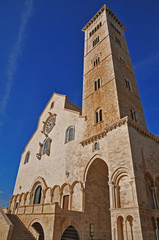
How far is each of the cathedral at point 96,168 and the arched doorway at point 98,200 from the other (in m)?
0.07

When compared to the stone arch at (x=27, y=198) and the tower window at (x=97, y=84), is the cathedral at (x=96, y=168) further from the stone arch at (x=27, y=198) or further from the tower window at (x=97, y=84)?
the stone arch at (x=27, y=198)

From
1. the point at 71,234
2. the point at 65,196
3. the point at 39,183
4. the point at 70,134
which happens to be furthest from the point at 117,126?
the point at 39,183

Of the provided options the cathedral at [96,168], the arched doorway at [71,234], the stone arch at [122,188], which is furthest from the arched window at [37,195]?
the stone arch at [122,188]

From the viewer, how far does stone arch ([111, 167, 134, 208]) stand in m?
10.9

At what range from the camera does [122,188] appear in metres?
11.5

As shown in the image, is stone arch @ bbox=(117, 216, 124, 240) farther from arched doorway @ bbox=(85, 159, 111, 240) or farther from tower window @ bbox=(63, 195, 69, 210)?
tower window @ bbox=(63, 195, 69, 210)

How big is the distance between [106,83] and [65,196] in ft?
39.9

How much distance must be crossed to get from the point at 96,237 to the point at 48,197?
265 inches

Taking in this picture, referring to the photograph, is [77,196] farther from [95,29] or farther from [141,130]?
[95,29]

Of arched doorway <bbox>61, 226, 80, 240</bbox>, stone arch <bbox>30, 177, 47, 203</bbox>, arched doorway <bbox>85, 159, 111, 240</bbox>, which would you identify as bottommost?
arched doorway <bbox>61, 226, 80, 240</bbox>

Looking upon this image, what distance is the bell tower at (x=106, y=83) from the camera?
16.0m

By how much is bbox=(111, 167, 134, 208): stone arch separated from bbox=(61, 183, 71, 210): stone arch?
5422 mm

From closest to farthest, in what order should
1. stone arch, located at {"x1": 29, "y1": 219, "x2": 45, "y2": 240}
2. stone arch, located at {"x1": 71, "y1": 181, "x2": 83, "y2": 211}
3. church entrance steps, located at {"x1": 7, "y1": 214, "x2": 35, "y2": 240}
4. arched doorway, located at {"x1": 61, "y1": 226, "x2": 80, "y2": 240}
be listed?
arched doorway, located at {"x1": 61, "y1": 226, "x2": 80, "y2": 240}
church entrance steps, located at {"x1": 7, "y1": 214, "x2": 35, "y2": 240}
stone arch, located at {"x1": 29, "y1": 219, "x2": 45, "y2": 240}
stone arch, located at {"x1": 71, "y1": 181, "x2": 83, "y2": 211}

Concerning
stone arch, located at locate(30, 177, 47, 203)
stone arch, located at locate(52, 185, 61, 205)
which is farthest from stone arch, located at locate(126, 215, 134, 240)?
stone arch, located at locate(30, 177, 47, 203)
